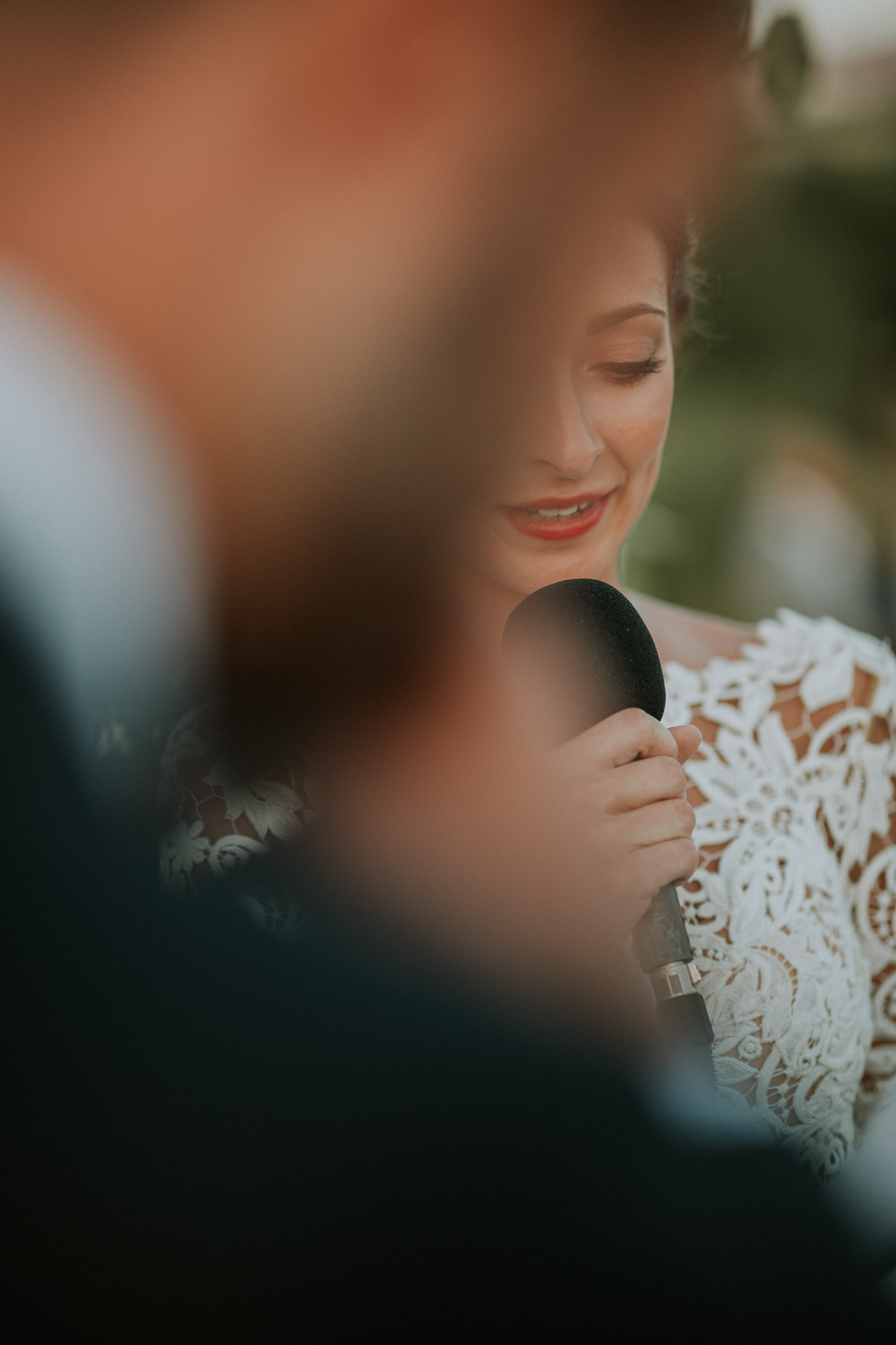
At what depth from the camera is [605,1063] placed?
0.40 meters

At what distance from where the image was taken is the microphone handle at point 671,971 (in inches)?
22.9

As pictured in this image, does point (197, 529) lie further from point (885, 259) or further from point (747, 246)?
point (885, 259)

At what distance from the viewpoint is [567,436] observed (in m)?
0.78

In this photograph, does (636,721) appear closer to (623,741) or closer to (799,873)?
(623,741)

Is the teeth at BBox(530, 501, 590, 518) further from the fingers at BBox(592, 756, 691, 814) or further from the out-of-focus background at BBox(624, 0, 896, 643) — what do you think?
the out-of-focus background at BBox(624, 0, 896, 643)

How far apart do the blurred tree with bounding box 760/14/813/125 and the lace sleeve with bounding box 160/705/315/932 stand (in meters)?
0.98

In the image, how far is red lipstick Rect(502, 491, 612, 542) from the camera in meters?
0.80

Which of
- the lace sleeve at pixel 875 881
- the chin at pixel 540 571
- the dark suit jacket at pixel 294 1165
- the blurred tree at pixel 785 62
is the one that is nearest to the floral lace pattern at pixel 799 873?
the lace sleeve at pixel 875 881

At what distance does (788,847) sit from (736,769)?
93 mm

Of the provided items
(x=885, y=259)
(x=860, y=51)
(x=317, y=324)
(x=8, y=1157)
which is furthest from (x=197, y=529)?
(x=885, y=259)

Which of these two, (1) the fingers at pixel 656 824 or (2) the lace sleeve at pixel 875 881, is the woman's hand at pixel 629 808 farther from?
(2) the lace sleeve at pixel 875 881

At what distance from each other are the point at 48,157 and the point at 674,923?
18.5 inches

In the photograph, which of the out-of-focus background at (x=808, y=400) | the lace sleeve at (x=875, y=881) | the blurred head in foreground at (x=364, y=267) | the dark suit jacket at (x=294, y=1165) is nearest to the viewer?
the dark suit jacket at (x=294, y=1165)

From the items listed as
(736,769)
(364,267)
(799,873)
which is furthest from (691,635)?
(364,267)
